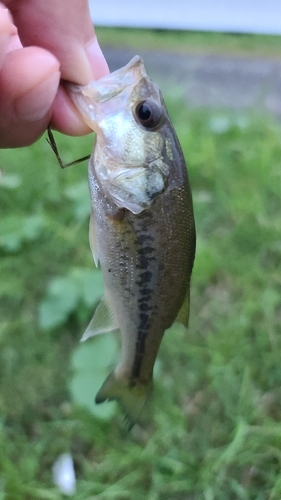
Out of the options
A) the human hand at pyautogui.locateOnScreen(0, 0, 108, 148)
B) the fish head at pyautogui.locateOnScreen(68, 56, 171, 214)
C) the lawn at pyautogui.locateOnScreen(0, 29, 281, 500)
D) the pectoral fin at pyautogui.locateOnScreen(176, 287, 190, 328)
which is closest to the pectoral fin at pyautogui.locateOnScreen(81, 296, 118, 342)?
the pectoral fin at pyautogui.locateOnScreen(176, 287, 190, 328)

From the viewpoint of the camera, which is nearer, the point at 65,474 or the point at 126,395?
the point at 126,395

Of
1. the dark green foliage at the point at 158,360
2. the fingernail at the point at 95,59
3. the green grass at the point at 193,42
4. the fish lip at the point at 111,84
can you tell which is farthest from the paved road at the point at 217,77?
the fish lip at the point at 111,84

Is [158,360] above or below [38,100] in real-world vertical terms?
below

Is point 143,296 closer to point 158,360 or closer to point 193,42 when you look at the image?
point 158,360

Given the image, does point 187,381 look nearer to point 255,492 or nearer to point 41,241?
point 255,492

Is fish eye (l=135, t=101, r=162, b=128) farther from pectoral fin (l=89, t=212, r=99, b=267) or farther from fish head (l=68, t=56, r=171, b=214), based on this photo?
pectoral fin (l=89, t=212, r=99, b=267)

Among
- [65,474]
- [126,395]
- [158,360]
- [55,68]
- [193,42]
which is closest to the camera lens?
[55,68]

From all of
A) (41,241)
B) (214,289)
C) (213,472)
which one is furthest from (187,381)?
(41,241)

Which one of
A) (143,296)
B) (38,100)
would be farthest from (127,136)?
(143,296)
